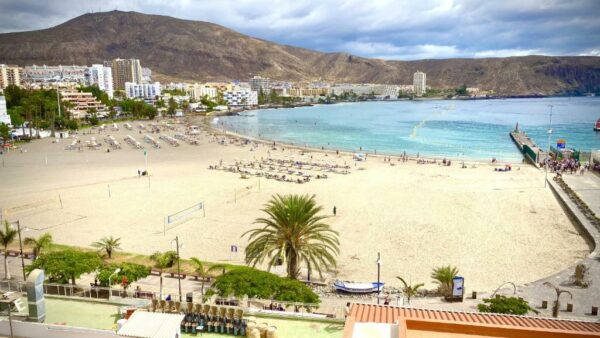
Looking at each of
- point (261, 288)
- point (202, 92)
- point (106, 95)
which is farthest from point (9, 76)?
point (261, 288)

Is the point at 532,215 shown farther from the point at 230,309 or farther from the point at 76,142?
the point at 76,142

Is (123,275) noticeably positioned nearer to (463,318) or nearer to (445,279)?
(463,318)

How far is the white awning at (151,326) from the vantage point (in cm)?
695

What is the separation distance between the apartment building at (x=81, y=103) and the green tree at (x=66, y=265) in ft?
285

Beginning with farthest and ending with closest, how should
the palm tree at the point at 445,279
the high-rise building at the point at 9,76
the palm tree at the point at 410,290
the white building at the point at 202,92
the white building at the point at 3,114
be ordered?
the white building at the point at 202,92, the high-rise building at the point at 9,76, the white building at the point at 3,114, the palm tree at the point at 445,279, the palm tree at the point at 410,290

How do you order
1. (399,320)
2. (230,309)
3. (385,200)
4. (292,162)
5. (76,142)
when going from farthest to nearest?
(76,142), (292,162), (385,200), (230,309), (399,320)

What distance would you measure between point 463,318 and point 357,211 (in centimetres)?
1911

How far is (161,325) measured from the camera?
23.6 feet

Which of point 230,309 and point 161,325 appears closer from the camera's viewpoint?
point 161,325

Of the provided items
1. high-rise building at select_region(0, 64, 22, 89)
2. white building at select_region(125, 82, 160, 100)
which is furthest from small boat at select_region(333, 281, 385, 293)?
high-rise building at select_region(0, 64, 22, 89)

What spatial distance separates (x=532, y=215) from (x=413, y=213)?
689 cm

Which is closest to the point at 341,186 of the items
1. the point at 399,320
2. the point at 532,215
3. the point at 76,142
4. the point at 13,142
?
the point at 532,215

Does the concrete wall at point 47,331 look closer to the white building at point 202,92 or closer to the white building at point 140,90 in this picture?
the white building at point 140,90

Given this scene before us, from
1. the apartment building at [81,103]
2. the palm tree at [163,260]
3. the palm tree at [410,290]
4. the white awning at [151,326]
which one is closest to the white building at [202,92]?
the apartment building at [81,103]
